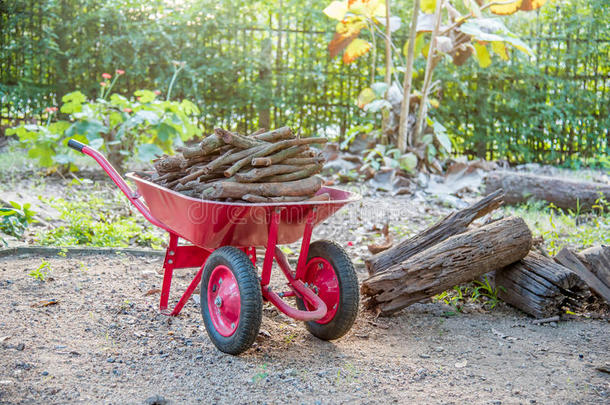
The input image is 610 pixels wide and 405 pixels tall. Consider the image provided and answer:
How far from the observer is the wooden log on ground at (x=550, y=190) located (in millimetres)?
5680

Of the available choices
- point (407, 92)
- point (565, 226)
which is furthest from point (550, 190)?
point (407, 92)

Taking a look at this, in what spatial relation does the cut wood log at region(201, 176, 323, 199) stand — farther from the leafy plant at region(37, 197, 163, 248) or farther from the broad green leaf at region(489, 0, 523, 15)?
the broad green leaf at region(489, 0, 523, 15)

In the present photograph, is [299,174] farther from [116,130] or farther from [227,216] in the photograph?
[116,130]

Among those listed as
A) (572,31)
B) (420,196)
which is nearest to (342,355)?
(420,196)

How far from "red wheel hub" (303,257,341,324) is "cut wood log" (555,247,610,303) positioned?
56.1 inches

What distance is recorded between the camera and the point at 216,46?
8766 mm

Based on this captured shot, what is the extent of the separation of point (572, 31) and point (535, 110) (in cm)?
136

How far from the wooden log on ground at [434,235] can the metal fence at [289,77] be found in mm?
5536

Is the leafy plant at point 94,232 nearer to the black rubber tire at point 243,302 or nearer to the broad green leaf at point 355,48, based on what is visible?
the black rubber tire at point 243,302

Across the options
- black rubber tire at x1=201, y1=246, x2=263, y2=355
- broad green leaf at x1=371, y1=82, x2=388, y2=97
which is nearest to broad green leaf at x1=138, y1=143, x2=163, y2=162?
broad green leaf at x1=371, y1=82, x2=388, y2=97

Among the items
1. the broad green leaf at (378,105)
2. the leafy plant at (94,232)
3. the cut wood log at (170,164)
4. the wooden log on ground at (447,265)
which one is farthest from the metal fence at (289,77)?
the wooden log on ground at (447,265)

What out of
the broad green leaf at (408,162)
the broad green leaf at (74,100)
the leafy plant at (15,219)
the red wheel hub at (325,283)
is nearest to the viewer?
the red wheel hub at (325,283)

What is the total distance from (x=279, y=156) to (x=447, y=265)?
1.14 m

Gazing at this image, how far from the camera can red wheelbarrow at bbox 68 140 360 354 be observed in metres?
2.40
